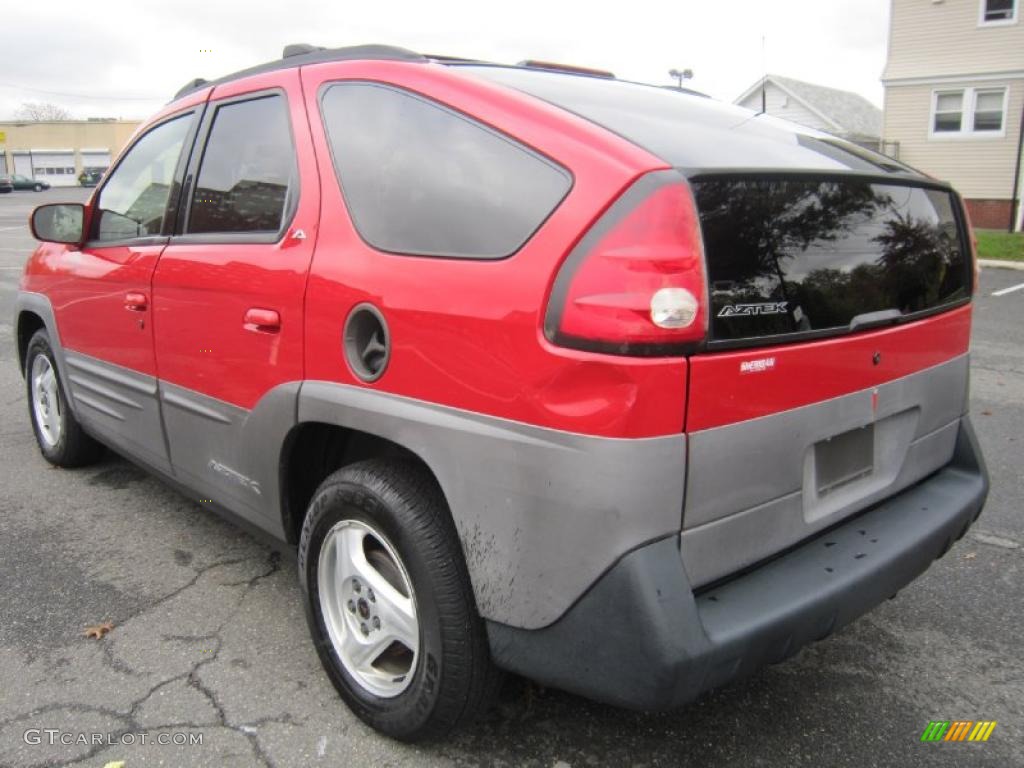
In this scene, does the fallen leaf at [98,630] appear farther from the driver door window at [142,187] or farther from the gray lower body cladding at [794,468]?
the gray lower body cladding at [794,468]

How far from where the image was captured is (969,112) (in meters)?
22.6

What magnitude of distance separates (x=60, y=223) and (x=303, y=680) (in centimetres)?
252

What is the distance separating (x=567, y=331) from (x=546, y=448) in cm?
26

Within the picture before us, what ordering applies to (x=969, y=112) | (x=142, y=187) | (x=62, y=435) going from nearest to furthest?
1. (x=142, y=187)
2. (x=62, y=435)
3. (x=969, y=112)

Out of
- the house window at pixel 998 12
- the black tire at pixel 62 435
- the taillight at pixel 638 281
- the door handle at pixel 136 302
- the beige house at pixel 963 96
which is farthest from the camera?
the beige house at pixel 963 96

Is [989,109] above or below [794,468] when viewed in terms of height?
above

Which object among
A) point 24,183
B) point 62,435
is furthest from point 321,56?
point 24,183

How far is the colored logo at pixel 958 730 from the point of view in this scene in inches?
95.0

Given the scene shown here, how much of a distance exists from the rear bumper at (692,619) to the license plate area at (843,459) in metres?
0.15

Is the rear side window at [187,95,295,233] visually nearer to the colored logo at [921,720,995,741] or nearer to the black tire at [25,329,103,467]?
the black tire at [25,329,103,467]

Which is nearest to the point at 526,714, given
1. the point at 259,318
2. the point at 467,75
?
the point at 259,318

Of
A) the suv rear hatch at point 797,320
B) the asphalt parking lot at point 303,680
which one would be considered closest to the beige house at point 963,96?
the asphalt parking lot at point 303,680

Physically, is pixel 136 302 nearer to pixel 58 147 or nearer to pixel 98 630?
pixel 98 630

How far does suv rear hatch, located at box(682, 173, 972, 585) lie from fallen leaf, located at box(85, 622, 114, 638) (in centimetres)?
219
